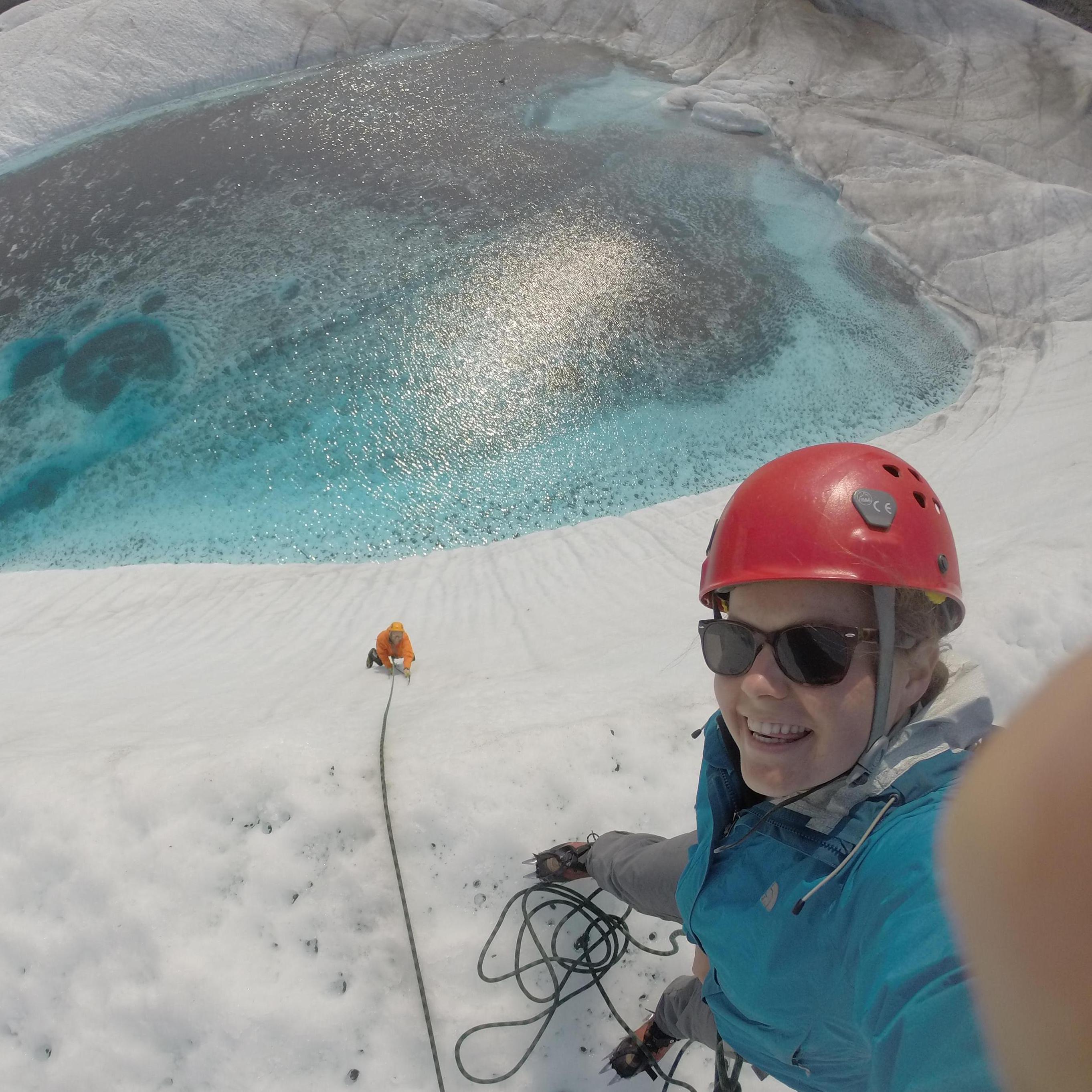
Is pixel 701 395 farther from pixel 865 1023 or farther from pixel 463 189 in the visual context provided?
pixel 865 1023

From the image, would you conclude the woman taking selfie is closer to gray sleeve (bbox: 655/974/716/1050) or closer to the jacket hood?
the jacket hood

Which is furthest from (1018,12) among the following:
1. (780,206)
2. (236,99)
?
(236,99)

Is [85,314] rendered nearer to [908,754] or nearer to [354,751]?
[354,751]

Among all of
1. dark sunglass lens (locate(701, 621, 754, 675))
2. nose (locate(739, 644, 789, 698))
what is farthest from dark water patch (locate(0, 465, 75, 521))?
nose (locate(739, 644, 789, 698))

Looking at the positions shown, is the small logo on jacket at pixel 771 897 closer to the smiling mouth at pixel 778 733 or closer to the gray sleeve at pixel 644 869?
the smiling mouth at pixel 778 733

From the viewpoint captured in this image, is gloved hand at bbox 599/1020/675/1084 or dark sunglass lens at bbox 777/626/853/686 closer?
dark sunglass lens at bbox 777/626/853/686

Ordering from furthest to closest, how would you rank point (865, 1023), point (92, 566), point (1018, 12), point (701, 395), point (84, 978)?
point (1018, 12) < point (701, 395) < point (92, 566) < point (84, 978) < point (865, 1023)
